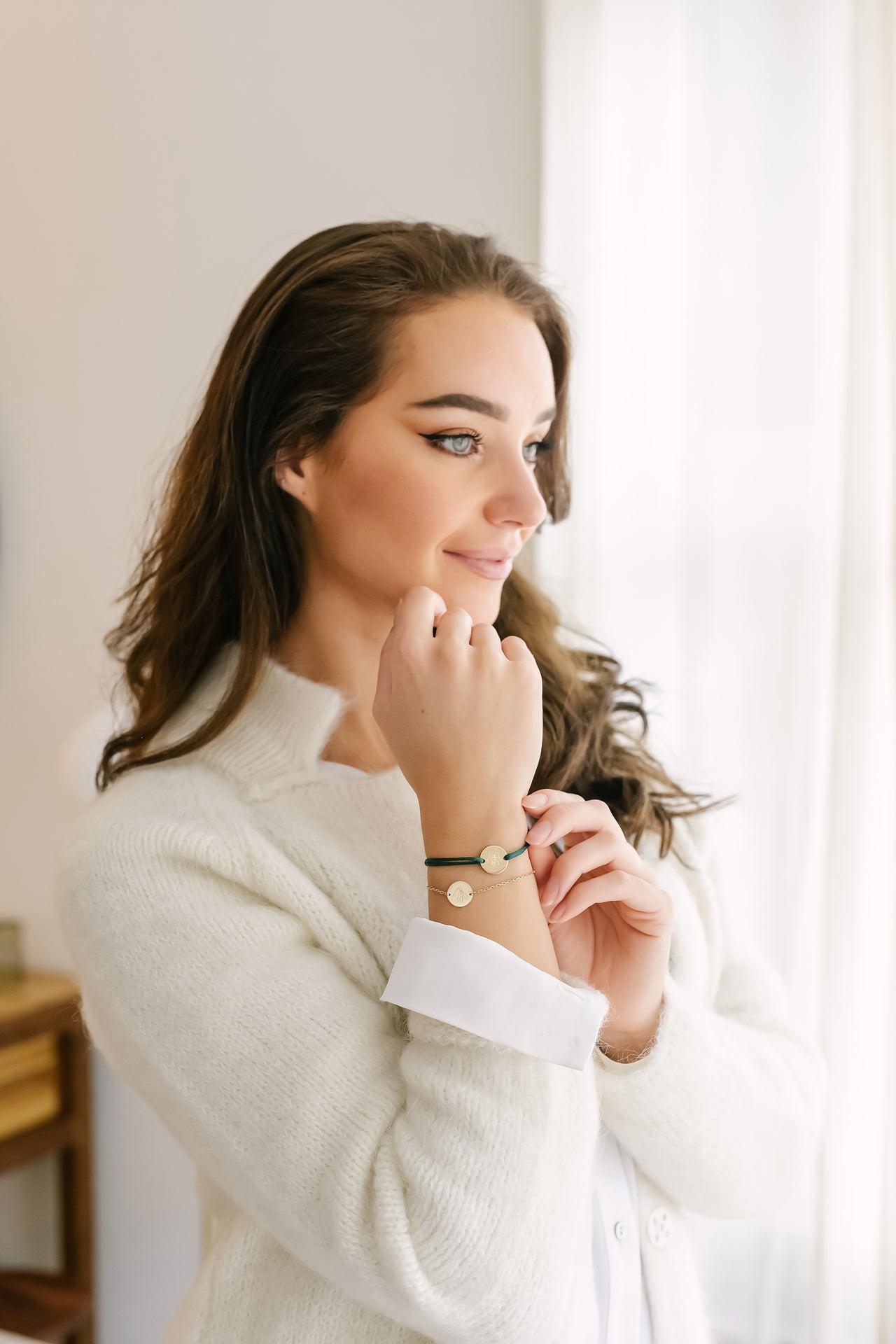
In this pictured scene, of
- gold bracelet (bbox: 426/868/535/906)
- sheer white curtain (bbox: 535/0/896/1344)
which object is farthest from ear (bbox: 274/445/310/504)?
sheer white curtain (bbox: 535/0/896/1344)

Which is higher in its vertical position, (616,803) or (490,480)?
(490,480)

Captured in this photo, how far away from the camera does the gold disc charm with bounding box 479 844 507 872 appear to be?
0.80 metres

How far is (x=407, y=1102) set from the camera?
31.7 inches

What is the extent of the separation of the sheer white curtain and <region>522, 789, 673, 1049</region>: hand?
2.01 feet

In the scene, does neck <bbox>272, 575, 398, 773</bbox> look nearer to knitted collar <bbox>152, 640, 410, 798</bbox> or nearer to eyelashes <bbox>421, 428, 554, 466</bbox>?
knitted collar <bbox>152, 640, 410, 798</bbox>

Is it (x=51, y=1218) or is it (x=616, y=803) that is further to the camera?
(x=51, y=1218)

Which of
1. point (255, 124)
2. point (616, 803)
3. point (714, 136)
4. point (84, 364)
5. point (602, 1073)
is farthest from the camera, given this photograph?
point (84, 364)

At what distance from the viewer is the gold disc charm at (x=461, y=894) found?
0.80 m

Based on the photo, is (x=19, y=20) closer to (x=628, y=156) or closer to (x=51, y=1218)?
(x=628, y=156)

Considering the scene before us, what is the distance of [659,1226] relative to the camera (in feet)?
3.31

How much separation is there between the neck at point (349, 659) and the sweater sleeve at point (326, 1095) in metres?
0.17

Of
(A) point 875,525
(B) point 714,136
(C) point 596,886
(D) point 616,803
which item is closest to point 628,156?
(B) point 714,136

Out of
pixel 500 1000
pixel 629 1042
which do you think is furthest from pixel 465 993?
pixel 629 1042

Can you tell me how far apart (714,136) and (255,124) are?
0.83m
